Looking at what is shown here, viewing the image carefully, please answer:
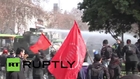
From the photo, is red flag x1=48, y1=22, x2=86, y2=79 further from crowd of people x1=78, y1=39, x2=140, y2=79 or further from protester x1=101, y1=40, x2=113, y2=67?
protester x1=101, y1=40, x2=113, y2=67

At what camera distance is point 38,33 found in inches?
1465

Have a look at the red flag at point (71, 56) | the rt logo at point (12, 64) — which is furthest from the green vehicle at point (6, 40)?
the red flag at point (71, 56)

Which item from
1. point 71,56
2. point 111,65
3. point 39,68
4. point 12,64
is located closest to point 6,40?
point 39,68

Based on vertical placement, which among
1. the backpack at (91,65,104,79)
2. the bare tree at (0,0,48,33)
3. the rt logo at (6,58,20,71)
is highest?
the bare tree at (0,0,48,33)

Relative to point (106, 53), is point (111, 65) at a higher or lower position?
lower

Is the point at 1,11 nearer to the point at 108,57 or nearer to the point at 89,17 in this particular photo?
the point at 89,17

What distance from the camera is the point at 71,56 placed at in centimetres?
905

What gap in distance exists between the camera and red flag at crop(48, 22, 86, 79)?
886cm

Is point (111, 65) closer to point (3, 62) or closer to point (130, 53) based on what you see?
point (130, 53)

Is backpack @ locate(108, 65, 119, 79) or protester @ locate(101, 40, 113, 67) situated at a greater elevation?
protester @ locate(101, 40, 113, 67)

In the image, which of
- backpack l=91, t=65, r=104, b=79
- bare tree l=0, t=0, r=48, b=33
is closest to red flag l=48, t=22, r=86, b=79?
backpack l=91, t=65, r=104, b=79

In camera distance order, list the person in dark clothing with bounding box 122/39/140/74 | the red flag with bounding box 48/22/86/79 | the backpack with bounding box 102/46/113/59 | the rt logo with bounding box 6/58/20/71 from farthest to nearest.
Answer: the person in dark clothing with bounding box 122/39/140/74, the backpack with bounding box 102/46/113/59, the rt logo with bounding box 6/58/20/71, the red flag with bounding box 48/22/86/79

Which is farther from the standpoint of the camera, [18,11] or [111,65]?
[18,11]

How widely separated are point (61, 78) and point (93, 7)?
587 inches
